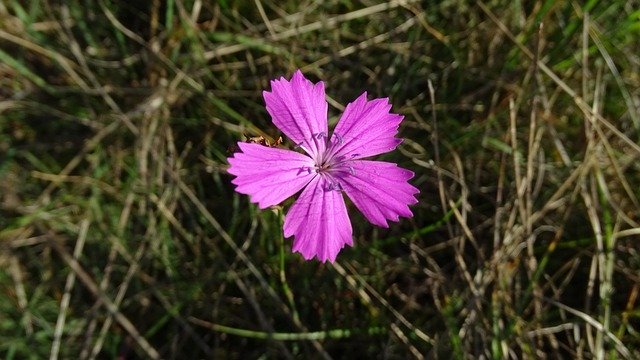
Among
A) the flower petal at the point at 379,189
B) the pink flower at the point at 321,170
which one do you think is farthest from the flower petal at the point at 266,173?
the flower petal at the point at 379,189

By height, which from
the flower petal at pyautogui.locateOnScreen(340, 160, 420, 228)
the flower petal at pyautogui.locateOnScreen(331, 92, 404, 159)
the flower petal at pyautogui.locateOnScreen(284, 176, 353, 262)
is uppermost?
the flower petal at pyautogui.locateOnScreen(331, 92, 404, 159)

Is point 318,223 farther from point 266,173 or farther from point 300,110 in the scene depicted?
point 300,110

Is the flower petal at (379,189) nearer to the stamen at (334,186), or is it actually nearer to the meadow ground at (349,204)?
the stamen at (334,186)

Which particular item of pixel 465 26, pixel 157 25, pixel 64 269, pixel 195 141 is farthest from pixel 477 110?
pixel 64 269

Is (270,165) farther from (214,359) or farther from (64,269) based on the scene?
(64,269)

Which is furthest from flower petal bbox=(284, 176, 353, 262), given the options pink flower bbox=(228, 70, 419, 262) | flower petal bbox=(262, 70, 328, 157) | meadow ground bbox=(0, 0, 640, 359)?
meadow ground bbox=(0, 0, 640, 359)

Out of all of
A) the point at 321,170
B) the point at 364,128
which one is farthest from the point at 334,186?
the point at 364,128

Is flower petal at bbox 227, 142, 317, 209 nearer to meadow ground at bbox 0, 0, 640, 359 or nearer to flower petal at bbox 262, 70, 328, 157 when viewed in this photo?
flower petal at bbox 262, 70, 328, 157
